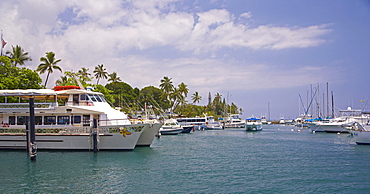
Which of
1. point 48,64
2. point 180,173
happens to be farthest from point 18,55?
point 180,173

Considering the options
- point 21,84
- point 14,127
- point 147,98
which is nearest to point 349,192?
point 14,127

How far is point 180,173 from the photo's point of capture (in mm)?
19109

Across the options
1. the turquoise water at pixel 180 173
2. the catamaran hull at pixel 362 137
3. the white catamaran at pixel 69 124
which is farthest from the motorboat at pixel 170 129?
the catamaran hull at pixel 362 137

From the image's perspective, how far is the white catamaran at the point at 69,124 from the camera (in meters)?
26.6

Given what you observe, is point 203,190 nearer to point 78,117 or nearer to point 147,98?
point 78,117

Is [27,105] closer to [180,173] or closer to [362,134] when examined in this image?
[180,173]

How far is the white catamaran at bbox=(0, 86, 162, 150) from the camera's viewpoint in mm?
26562

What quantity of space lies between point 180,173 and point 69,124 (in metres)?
12.8

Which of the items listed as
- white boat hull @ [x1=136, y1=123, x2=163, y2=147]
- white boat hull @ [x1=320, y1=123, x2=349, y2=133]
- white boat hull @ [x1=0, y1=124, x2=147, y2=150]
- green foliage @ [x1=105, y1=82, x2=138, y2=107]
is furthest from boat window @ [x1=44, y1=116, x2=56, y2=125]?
green foliage @ [x1=105, y1=82, x2=138, y2=107]

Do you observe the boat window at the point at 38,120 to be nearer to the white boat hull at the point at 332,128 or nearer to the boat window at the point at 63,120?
the boat window at the point at 63,120

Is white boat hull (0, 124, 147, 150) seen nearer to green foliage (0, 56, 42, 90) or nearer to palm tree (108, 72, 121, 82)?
green foliage (0, 56, 42, 90)

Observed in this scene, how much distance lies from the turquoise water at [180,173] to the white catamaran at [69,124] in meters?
0.98

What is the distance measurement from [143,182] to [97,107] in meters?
12.7

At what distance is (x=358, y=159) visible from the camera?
24.8 metres
